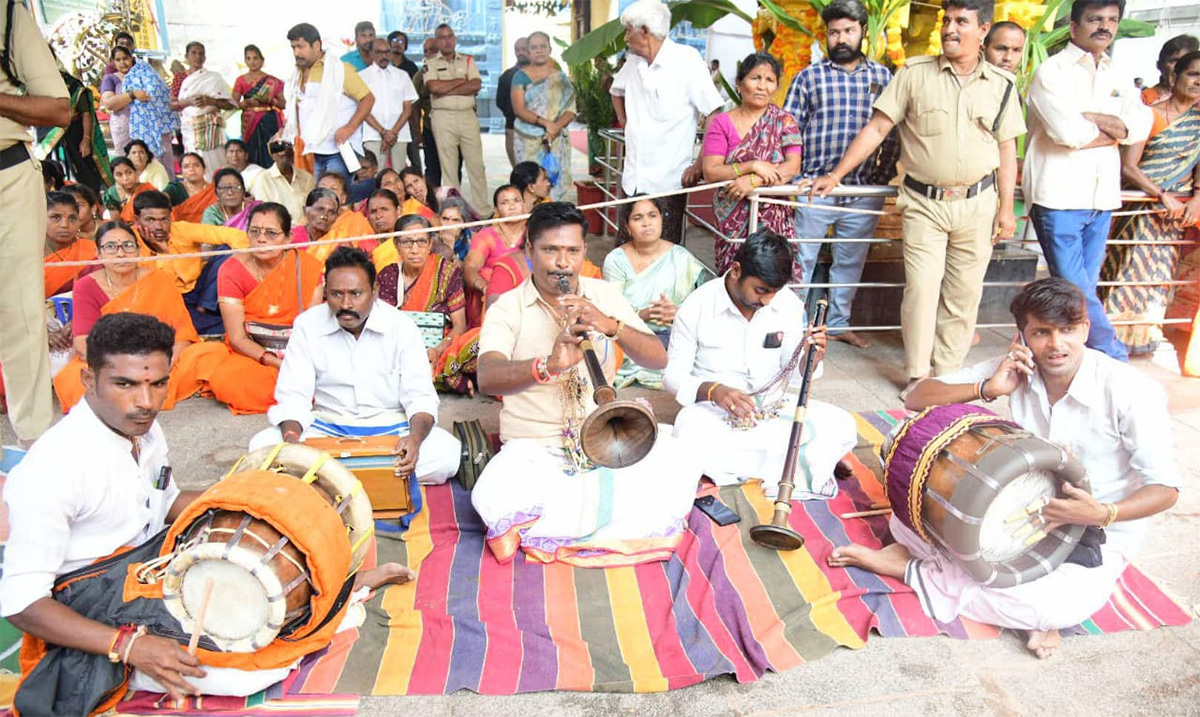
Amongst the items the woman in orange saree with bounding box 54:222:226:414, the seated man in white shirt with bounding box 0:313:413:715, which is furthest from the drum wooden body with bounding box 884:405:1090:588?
the woman in orange saree with bounding box 54:222:226:414

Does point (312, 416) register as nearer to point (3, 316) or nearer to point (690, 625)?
point (3, 316)

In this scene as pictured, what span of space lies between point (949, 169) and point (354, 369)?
3.11 m

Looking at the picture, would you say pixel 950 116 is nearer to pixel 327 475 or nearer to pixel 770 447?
pixel 770 447

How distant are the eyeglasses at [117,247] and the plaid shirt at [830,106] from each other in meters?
3.71

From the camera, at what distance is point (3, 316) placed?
3.60 meters

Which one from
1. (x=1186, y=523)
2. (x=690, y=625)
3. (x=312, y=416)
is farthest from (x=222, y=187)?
(x=1186, y=523)

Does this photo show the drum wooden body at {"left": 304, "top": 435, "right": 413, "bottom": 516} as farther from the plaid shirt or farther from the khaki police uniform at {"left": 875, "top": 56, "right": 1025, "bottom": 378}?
the plaid shirt

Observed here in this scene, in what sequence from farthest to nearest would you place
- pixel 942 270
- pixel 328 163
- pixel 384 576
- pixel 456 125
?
pixel 456 125 < pixel 328 163 < pixel 942 270 < pixel 384 576

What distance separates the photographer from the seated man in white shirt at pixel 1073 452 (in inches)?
107

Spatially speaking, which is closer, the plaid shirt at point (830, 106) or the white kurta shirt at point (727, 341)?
the white kurta shirt at point (727, 341)

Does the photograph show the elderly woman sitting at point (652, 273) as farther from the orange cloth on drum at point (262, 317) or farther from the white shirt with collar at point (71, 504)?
the white shirt with collar at point (71, 504)

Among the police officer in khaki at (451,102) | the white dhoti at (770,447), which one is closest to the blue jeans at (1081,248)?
the white dhoti at (770,447)

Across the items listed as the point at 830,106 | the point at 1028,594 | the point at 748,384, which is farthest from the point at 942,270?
the point at 1028,594

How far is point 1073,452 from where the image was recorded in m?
2.90
